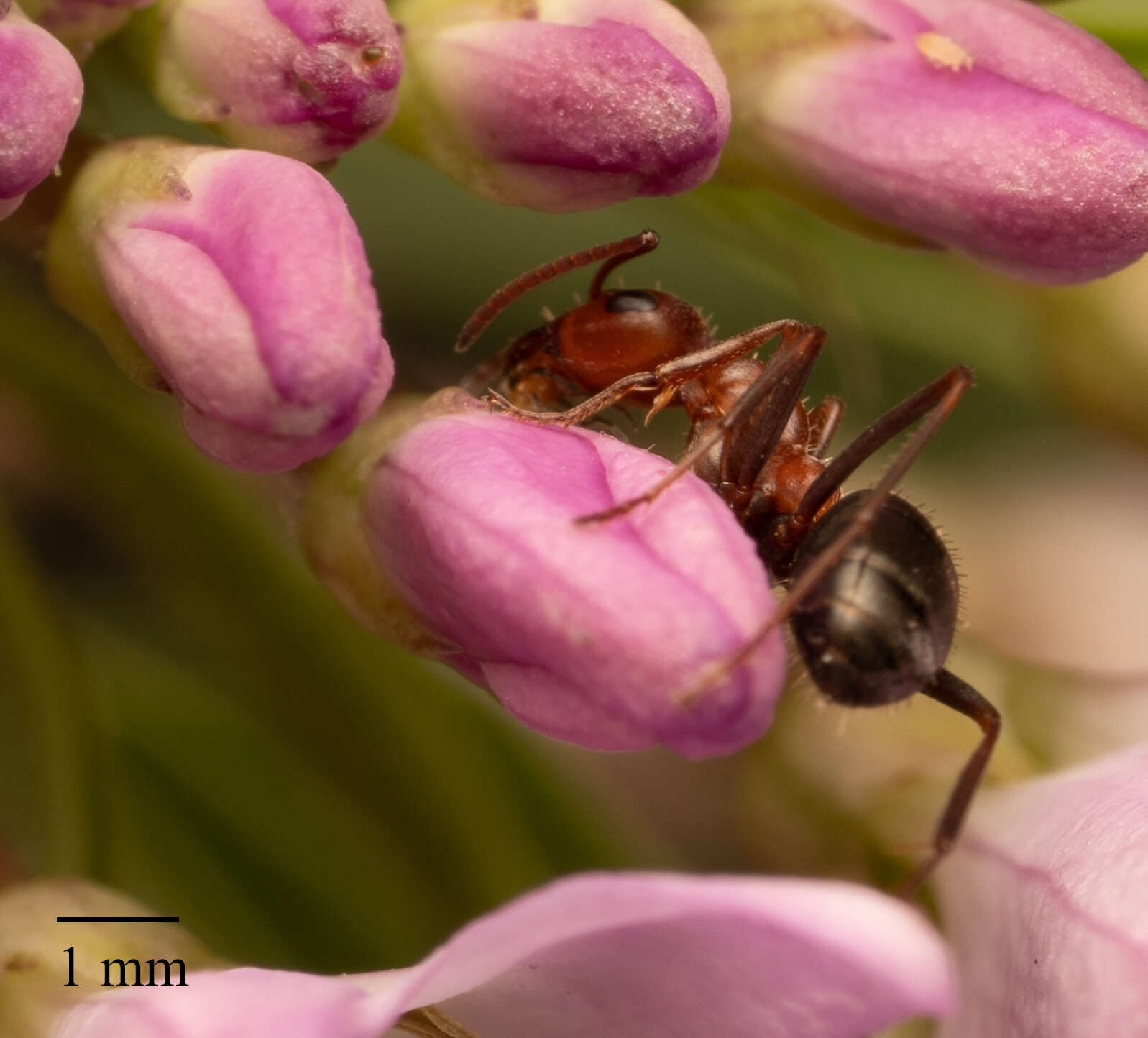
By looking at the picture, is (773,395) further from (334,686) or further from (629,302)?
(334,686)

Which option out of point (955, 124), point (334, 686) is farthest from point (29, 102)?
point (334, 686)

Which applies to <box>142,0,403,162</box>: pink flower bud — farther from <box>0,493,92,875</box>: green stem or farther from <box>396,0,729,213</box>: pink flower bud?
→ <box>0,493,92,875</box>: green stem

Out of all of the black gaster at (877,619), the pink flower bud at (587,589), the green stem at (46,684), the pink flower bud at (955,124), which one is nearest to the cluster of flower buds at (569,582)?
the pink flower bud at (587,589)

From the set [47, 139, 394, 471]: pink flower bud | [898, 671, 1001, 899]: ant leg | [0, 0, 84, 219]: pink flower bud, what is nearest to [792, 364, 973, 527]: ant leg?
[898, 671, 1001, 899]: ant leg

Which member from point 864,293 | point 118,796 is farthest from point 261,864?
point 864,293

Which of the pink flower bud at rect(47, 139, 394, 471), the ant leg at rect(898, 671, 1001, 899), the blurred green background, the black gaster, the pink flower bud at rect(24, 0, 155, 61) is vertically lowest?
the blurred green background

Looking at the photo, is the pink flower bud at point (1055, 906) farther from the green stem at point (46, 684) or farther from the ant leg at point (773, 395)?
the green stem at point (46, 684)
